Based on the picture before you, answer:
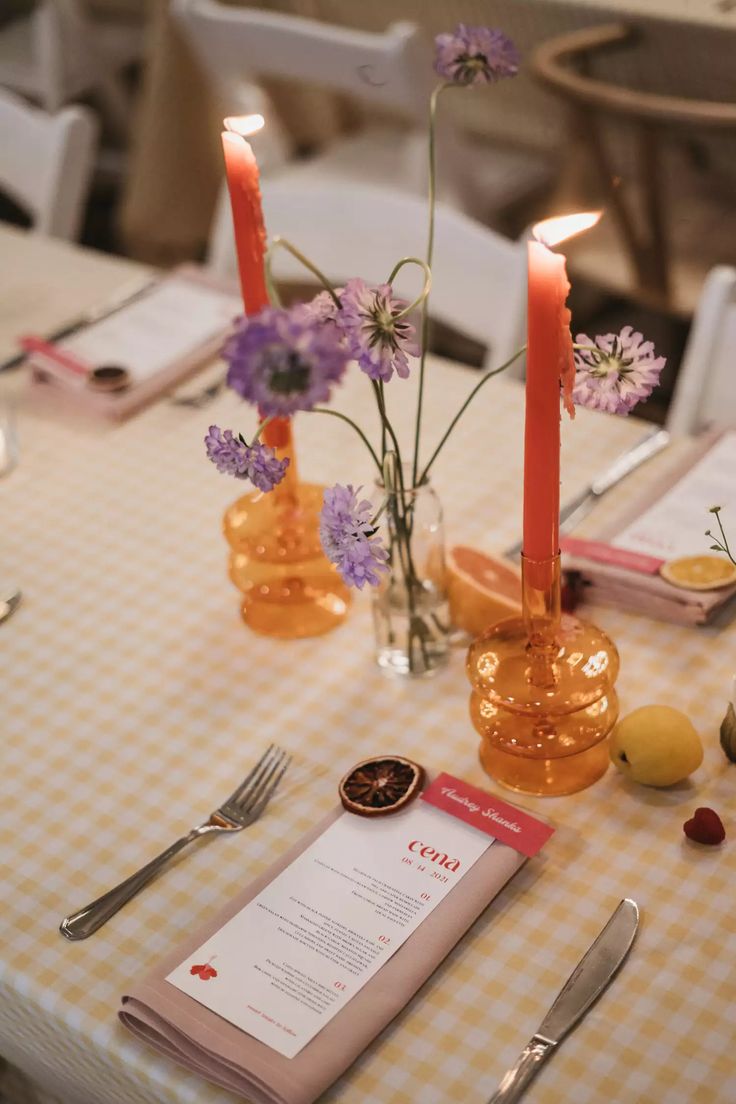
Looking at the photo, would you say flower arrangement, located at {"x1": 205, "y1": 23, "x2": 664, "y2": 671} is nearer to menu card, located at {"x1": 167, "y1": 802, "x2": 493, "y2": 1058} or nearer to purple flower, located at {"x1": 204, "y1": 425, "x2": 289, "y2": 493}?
purple flower, located at {"x1": 204, "y1": 425, "x2": 289, "y2": 493}

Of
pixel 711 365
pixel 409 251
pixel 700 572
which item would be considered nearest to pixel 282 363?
pixel 700 572

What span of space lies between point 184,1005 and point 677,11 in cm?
231

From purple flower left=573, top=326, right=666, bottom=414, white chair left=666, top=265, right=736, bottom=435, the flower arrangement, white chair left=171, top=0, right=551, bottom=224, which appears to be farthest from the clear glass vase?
white chair left=171, top=0, right=551, bottom=224

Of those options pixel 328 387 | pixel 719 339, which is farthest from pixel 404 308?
pixel 719 339

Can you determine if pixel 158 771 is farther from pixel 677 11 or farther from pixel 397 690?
pixel 677 11

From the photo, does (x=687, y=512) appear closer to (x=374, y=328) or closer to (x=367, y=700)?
(x=367, y=700)

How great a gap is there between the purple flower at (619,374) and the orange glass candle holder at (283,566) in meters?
0.38

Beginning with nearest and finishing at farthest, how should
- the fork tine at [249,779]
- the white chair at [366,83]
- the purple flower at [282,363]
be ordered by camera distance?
the purple flower at [282,363] → the fork tine at [249,779] → the white chair at [366,83]

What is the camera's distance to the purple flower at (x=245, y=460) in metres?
0.89

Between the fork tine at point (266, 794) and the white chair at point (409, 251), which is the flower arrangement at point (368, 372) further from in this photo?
the white chair at point (409, 251)

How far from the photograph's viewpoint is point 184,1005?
85cm

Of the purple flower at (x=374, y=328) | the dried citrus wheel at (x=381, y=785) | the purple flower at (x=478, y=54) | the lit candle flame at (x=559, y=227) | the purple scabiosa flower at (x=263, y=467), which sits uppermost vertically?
the purple flower at (x=478, y=54)

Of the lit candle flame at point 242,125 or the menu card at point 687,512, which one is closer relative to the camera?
the lit candle flame at point 242,125

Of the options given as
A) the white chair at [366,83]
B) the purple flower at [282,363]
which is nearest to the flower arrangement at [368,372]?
the purple flower at [282,363]
